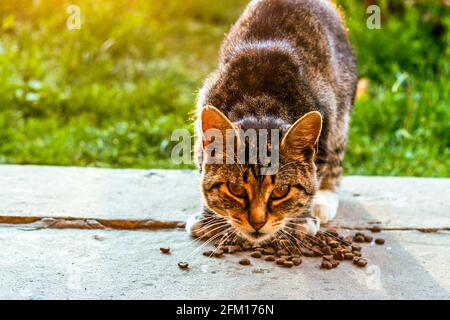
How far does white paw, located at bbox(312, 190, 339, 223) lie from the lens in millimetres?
3953

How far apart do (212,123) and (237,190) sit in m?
0.32

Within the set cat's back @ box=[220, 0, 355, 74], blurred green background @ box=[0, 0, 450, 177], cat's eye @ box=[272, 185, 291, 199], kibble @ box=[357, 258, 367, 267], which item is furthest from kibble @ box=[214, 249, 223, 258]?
blurred green background @ box=[0, 0, 450, 177]

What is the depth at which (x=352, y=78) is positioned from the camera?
4.54 m

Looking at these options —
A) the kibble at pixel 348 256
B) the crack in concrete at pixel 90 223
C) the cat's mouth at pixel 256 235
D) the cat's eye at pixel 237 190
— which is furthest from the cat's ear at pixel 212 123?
the kibble at pixel 348 256

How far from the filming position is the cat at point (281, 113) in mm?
3297

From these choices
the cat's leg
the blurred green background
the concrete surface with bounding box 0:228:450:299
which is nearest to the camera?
the concrete surface with bounding box 0:228:450:299

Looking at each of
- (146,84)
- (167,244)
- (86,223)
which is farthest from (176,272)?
(146,84)

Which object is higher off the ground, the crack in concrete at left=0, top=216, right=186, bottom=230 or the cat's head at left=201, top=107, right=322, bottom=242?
the cat's head at left=201, top=107, right=322, bottom=242

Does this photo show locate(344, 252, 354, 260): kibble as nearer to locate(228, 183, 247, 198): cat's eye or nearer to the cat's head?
the cat's head

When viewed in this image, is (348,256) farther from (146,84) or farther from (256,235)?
(146,84)

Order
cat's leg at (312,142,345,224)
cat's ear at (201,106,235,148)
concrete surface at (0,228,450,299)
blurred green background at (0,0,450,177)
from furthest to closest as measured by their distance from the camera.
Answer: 1. blurred green background at (0,0,450,177)
2. cat's leg at (312,142,345,224)
3. cat's ear at (201,106,235,148)
4. concrete surface at (0,228,450,299)

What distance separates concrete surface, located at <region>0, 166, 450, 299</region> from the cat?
0.22m

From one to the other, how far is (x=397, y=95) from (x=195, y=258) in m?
3.29

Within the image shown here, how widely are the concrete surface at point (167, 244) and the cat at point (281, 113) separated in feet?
0.73
